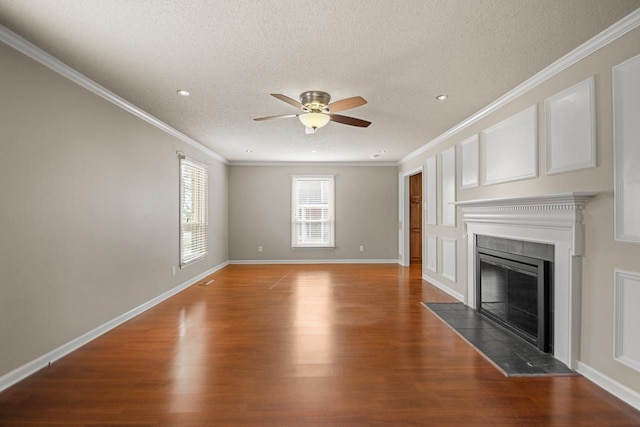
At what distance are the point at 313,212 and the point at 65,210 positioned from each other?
5.70m

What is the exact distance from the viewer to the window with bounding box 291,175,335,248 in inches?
318

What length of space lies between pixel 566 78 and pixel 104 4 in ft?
11.4

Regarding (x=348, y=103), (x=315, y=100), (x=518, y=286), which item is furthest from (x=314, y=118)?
(x=518, y=286)

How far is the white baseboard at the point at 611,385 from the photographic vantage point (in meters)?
2.09

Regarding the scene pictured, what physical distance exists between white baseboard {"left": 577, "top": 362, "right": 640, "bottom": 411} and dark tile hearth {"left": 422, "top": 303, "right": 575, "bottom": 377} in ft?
0.30

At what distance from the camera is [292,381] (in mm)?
2408

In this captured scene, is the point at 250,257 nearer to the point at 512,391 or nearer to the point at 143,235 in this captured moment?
the point at 143,235

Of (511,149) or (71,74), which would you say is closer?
(71,74)

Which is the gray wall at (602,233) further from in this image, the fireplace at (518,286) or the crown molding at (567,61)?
the fireplace at (518,286)

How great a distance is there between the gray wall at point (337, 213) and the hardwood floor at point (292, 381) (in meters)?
4.07

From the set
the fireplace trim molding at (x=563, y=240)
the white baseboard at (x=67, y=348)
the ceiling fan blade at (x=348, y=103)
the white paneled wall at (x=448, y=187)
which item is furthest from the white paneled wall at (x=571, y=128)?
the white baseboard at (x=67, y=348)

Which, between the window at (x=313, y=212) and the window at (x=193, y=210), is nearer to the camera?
the window at (x=193, y=210)

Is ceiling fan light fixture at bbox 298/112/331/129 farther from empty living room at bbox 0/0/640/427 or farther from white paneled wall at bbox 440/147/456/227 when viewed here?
white paneled wall at bbox 440/147/456/227

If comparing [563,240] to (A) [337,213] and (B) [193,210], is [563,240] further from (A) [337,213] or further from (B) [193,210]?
(A) [337,213]
